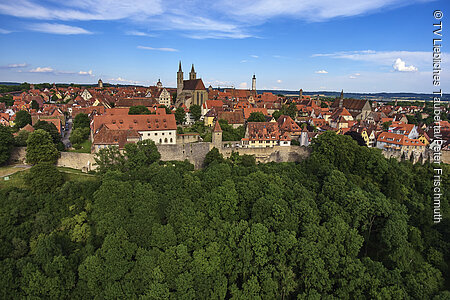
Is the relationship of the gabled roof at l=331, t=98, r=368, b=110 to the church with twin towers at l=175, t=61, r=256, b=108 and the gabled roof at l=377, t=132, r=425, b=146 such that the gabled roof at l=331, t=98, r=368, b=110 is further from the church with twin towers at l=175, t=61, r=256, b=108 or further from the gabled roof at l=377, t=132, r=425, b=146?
the church with twin towers at l=175, t=61, r=256, b=108

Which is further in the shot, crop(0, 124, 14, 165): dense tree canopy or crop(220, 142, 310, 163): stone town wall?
crop(220, 142, 310, 163): stone town wall

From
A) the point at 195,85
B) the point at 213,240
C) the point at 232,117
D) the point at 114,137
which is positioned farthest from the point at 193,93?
the point at 213,240

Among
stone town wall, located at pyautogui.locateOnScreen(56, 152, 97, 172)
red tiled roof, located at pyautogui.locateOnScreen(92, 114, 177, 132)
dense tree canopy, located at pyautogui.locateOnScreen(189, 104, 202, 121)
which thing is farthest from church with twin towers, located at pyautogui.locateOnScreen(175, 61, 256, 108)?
stone town wall, located at pyautogui.locateOnScreen(56, 152, 97, 172)

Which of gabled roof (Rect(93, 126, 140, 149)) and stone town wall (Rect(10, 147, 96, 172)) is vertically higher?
gabled roof (Rect(93, 126, 140, 149))

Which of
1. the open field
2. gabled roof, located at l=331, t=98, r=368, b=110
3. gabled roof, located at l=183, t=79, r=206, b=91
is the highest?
gabled roof, located at l=183, t=79, r=206, b=91

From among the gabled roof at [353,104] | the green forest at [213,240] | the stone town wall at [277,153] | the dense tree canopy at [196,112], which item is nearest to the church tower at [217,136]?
the stone town wall at [277,153]

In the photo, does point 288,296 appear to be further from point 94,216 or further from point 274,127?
point 274,127

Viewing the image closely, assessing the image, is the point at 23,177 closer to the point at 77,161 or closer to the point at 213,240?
the point at 77,161

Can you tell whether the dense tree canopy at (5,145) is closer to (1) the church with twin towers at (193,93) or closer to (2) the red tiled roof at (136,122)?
(2) the red tiled roof at (136,122)
